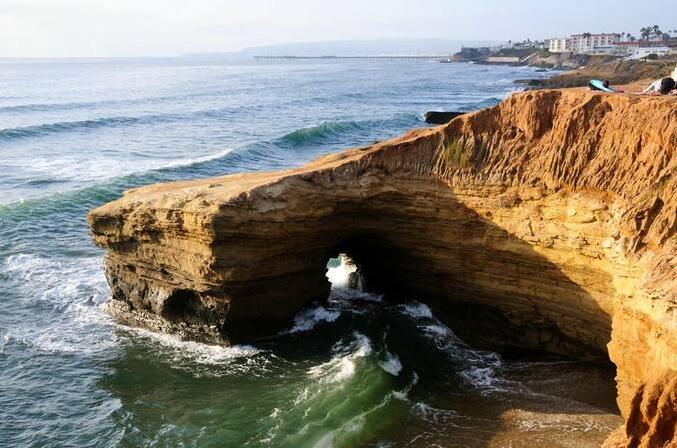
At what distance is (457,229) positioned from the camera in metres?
14.4

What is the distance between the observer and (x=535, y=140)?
13570mm

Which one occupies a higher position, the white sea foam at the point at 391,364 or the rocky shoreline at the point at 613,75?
the rocky shoreline at the point at 613,75

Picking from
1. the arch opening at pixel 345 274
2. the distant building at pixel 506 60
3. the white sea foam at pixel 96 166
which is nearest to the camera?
the arch opening at pixel 345 274

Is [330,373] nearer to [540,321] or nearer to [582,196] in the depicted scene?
[540,321]

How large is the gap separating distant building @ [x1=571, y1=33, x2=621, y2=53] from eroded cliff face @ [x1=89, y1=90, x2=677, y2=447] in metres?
190

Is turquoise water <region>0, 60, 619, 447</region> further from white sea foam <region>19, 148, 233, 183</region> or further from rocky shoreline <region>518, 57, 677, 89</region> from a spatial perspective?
rocky shoreline <region>518, 57, 677, 89</region>

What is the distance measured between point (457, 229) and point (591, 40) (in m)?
200

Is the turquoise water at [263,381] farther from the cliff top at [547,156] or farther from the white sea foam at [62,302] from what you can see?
the cliff top at [547,156]

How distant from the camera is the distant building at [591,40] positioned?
618 ft

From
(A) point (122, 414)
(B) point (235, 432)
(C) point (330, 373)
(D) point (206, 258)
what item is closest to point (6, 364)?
(A) point (122, 414)

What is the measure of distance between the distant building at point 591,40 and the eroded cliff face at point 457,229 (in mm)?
189582

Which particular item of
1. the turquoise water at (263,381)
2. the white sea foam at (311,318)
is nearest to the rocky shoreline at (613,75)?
the white sea foam at (311,318)

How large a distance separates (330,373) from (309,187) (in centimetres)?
409

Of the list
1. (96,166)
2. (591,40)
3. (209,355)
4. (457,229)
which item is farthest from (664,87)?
(591,40)
